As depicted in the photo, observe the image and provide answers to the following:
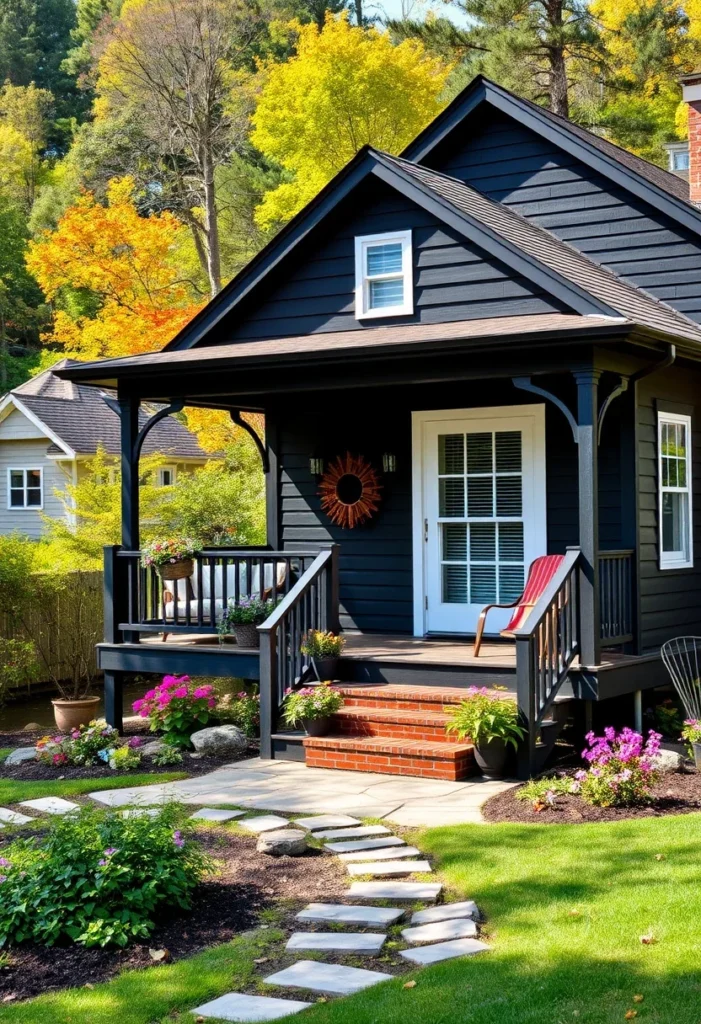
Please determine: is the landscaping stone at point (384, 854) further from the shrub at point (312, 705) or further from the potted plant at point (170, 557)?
the potted plant at point (170, 557)

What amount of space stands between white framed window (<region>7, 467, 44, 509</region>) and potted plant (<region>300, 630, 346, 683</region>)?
2039 cm

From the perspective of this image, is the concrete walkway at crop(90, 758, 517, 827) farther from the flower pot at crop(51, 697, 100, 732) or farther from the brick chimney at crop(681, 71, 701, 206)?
the brick chimney at crop(681, 71, 701, 206)

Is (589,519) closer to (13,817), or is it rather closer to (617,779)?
(617,779)

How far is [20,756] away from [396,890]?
513 centimetres

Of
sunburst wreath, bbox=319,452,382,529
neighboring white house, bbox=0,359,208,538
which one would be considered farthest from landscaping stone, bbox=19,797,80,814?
neighboring white house, bbox=0,359,208,538

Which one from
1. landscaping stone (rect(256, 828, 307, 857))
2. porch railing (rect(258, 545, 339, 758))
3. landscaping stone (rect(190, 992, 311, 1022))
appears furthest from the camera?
porch railing (rect(258, 545, 339, 758))

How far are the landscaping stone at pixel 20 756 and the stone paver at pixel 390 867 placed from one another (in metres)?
4.46

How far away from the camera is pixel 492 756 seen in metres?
8.59

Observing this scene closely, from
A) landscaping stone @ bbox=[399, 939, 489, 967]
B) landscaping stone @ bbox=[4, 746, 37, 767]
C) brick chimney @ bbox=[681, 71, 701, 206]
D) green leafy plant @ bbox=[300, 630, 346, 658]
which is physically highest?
brick chimney @ bbox=[681, 71, 701, 206]

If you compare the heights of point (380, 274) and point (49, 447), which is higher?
point (380, 274)

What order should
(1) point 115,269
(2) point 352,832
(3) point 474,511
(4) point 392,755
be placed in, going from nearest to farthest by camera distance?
(2) point 352,832 → (4) point 392,755 → (3) point 474,511 → (1) point 115,269

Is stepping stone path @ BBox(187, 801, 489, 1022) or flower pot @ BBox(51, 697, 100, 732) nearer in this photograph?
stepping stone path @ BBox(187, 801, 489, 1022)

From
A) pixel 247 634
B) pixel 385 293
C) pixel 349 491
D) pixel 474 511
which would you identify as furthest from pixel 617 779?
pixel 349 491

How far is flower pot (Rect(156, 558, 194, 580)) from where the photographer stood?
11.2 meters
